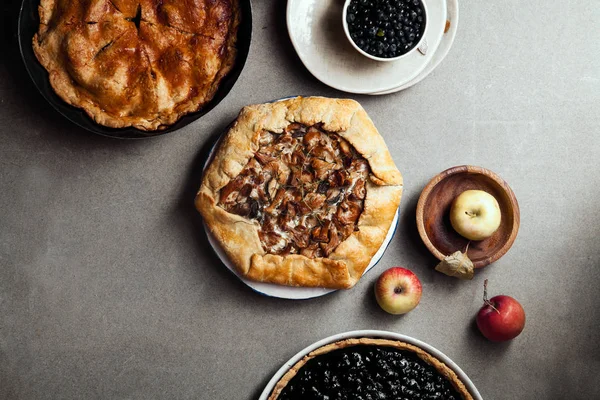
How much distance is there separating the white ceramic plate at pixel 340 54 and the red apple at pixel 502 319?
121 cm

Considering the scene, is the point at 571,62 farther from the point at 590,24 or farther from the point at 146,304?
the point at 146,304

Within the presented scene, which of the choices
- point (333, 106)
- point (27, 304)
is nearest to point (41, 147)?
A: point (27, 304)

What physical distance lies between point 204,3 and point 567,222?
217 cm

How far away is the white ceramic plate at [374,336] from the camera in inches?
110

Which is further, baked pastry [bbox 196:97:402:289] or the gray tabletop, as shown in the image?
the gray tabletop

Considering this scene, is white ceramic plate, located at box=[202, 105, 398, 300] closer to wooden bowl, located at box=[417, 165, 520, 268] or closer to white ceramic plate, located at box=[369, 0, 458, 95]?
wooden bowl, located at box=[417, 165, 520, 268]

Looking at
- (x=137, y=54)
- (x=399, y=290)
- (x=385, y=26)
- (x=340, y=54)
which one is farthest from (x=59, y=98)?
(x=399, y=290)

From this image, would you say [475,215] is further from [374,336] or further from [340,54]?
[340,54]

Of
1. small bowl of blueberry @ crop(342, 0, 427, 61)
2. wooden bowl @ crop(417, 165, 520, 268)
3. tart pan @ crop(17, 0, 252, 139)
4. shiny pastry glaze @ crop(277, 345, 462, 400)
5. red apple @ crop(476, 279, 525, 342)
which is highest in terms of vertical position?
small bowl of blueberry @ crop(342, 0, 427, 61)

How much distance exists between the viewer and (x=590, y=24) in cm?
316

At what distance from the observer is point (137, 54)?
8.89 feet

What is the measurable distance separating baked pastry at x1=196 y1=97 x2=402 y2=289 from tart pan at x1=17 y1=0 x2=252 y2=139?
19cm

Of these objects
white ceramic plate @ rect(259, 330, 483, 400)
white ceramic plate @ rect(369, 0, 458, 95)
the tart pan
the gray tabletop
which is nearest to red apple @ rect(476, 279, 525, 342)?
the gray tabletop

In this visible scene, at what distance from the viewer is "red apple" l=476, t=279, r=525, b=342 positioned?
292 cm
